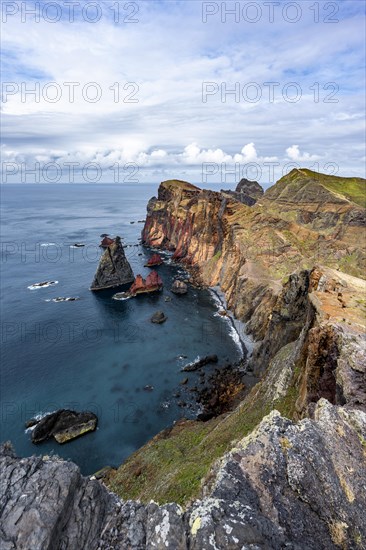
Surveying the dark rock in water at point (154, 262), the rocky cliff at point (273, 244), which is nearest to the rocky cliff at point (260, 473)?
the rocky cliff at point (273, 244)

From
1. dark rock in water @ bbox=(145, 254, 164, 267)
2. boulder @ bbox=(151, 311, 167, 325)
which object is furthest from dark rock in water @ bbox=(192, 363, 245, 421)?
dark rock in water @ bbox=(145, 254, 164, 267)

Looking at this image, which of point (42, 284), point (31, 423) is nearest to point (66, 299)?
point (42, 284)

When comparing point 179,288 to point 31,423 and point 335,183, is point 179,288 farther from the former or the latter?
point 335,183

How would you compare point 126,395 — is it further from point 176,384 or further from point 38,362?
point 38,362

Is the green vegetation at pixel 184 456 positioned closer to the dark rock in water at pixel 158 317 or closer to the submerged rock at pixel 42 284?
the dark rock in water at pixel 158 317

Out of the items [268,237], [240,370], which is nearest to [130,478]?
[240,370]
